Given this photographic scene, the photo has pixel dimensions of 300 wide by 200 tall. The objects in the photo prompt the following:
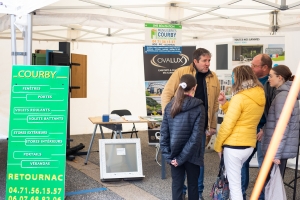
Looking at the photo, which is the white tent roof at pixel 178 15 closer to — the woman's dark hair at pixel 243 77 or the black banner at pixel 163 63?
the black banner at pixel 163 63

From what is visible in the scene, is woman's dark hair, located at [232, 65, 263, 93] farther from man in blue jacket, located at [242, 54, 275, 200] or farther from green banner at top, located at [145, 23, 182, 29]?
green banner at top, located at [145, 23, 182, 29]

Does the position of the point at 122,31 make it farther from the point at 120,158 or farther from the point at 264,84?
the point at 264,84

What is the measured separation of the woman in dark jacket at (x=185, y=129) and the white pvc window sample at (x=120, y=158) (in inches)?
69.9

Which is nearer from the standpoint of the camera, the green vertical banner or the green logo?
the green vertical banner

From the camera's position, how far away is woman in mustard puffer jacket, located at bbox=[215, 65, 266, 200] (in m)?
3.34

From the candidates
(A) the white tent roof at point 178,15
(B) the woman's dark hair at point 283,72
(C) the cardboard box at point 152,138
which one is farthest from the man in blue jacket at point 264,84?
(C) the cardboard box at point 152,138

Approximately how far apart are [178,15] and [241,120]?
323 cm

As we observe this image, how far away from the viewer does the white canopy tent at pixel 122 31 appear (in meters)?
5.68

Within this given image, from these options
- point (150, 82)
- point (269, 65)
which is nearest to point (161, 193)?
point (269, 65)

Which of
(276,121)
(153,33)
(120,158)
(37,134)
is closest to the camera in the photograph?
(276,121)

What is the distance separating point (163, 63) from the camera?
6578 mm

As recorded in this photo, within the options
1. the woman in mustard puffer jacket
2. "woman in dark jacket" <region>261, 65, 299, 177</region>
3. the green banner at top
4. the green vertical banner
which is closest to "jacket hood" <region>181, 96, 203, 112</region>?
the woman in mustard puffer jacket

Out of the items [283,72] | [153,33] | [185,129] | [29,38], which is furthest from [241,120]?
[153,33]

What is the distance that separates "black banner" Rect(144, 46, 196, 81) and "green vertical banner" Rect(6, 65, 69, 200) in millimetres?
2659
